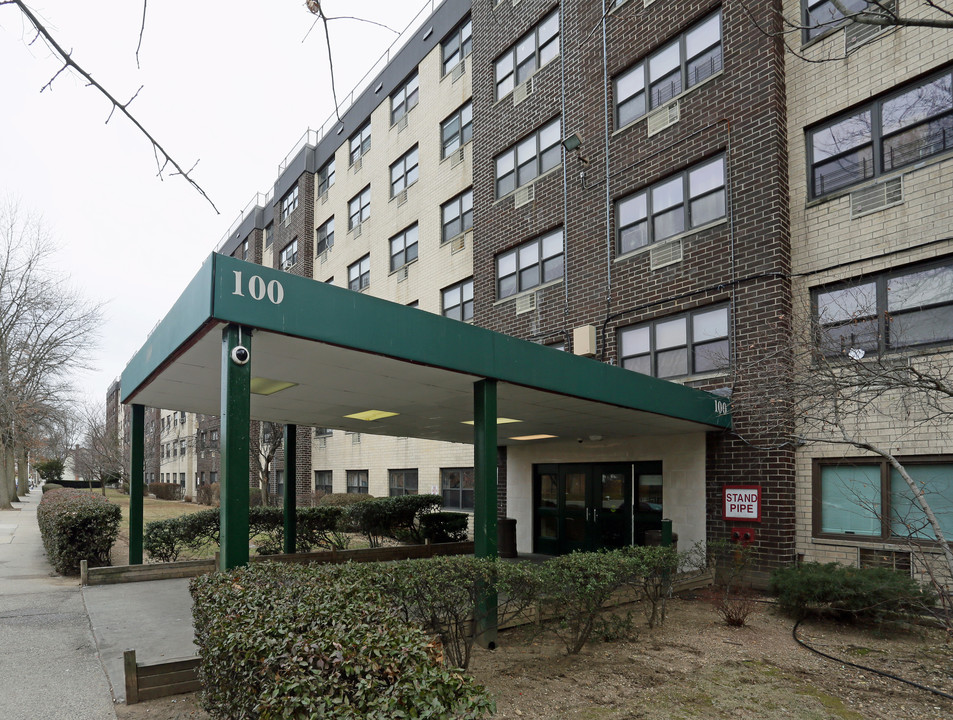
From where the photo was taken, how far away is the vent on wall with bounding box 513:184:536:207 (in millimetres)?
17281

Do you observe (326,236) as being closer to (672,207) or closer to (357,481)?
(357,481)

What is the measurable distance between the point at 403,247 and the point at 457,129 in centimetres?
515

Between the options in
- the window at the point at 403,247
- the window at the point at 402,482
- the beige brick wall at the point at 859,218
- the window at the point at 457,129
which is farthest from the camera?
the window at the point at 403,247

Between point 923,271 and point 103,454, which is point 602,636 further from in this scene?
point 103,454

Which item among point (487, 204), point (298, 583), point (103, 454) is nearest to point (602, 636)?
point (298, 583)

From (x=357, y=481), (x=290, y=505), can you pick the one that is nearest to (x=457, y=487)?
(x=357, y=481)

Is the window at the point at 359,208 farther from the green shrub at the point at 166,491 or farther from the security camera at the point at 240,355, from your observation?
the green shrub at the point at 166,491

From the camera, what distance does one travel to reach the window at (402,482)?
2359cm

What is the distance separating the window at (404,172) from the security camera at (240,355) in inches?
767

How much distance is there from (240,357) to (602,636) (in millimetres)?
5595

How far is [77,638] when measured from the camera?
776 centimetres

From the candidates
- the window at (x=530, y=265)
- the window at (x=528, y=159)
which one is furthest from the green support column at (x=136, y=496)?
the window at (x=528, y=159)

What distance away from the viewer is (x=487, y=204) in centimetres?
1902

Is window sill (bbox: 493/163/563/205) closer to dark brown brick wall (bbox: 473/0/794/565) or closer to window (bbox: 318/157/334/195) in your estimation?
dark brown brick wall (bbox: 473/0/794/565)
